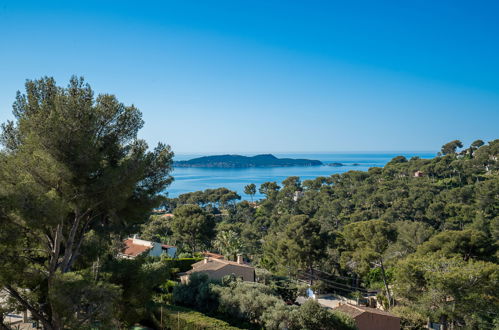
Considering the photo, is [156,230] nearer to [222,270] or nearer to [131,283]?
[222,270]

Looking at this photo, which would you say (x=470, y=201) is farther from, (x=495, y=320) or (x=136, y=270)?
(x=136, y=270)

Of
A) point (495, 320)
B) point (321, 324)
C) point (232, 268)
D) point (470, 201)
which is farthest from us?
point (470, 201)

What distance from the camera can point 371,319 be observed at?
41.5ft

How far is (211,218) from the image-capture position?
93.6ft

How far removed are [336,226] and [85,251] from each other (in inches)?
1403

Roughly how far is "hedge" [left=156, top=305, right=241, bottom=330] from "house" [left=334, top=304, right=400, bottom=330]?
198 inches

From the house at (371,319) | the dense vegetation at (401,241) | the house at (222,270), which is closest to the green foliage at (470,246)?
the dense vegetation at (401,241)

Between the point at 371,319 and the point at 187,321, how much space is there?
6.66 metres

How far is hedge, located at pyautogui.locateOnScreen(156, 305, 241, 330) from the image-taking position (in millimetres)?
9555

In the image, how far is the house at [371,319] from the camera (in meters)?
12.5

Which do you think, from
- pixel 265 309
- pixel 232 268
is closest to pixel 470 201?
pixel 232 268

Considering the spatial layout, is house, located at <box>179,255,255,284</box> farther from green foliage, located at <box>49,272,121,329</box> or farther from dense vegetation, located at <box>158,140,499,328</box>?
green foliage, located at <box>49,272,121,329</box>

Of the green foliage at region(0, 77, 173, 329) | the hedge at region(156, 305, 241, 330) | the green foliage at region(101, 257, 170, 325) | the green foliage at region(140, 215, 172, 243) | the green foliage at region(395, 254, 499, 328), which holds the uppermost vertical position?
the green foliage at region(0, 77, 173, 329)

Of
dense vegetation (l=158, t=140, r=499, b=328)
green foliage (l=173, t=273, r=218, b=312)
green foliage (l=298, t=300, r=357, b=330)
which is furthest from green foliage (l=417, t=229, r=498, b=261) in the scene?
green foliage (l=173, t=273, r=218, b=312)
